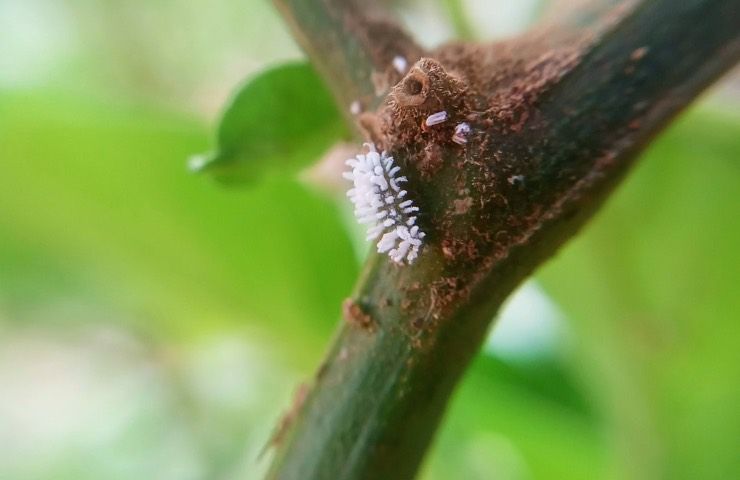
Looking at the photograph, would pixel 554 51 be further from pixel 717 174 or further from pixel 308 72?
pixel 717 174

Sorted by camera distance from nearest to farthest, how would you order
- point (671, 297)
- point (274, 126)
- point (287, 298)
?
point (274, 126) → point (671, 297) → point (287, 298)

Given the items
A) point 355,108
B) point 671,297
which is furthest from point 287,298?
point 355,108

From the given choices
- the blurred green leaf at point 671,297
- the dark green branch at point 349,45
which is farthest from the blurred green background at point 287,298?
the dark green branch at point 349,45

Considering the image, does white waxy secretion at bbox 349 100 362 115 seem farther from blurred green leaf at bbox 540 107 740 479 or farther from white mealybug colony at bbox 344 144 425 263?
blurred green leaf at bbox 540 107 740 479

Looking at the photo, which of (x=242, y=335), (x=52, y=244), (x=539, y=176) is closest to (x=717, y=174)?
(x=539, y=176)

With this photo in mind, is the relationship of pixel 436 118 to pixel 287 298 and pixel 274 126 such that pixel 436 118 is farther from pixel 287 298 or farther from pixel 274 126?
pixel 287 298

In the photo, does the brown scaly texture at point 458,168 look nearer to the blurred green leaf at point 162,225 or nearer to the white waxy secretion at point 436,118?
Answer: the white waxy secretion at point 436,118

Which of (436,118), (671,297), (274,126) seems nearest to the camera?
(436,118)
